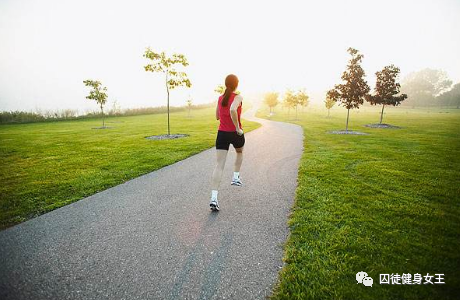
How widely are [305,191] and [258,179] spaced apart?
134cm

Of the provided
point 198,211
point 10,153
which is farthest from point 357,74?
point 10,153

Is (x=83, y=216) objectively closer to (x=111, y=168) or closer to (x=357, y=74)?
(x=111, y=168)

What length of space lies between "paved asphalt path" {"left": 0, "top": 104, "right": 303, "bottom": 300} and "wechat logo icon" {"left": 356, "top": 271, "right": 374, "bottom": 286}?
0.90 meters

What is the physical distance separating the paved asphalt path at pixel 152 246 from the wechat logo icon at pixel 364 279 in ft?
2.97

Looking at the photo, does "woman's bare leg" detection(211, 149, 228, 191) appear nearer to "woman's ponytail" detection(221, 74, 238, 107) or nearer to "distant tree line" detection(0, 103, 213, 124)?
"woman's ponytail" detection(221, 74, 238, 107)

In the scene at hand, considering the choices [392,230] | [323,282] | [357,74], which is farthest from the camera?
[357,74]

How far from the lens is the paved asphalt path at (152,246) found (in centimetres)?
241

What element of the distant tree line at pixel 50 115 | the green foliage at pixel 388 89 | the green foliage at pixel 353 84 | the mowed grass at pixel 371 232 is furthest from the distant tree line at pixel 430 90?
the distant tree line at pixel 50 115

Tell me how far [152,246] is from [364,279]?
2.75 meters

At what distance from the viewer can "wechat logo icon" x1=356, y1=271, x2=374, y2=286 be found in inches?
96.8

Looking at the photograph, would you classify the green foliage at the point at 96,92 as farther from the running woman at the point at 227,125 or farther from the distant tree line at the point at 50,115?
the running woman at the point at 227,125

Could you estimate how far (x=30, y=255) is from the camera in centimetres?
293

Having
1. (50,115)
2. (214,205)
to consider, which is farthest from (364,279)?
(50,115)

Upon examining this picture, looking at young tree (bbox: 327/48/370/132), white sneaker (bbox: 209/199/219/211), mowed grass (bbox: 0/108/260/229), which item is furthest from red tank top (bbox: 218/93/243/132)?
young tree (bbox: 327/48/370/132)
